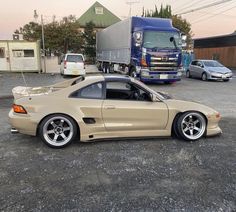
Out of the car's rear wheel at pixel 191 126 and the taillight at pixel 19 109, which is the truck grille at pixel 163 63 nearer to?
the car's rear wheel at pixel 191 126

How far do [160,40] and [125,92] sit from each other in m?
8.28

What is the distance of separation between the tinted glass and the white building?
18.5 metres

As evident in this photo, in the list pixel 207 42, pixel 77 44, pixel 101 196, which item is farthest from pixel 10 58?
pixel 207 42

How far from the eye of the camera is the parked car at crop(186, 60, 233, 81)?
50.8 feet

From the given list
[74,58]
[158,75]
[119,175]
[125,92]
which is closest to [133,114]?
[125,92]

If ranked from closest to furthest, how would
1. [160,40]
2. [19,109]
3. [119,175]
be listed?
[119,175] → [19,109] → [160,40]

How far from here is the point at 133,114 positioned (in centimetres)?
426

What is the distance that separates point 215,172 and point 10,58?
21151mm

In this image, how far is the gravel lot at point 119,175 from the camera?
8.59 ft

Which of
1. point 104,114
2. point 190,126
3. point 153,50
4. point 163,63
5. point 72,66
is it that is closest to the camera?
point 104,114

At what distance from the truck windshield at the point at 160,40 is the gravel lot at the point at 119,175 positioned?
27.1 ft

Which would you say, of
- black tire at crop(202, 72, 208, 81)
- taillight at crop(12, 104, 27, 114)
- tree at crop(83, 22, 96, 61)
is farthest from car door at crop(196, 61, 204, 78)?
tree at crop(83, 22, 96, 61)

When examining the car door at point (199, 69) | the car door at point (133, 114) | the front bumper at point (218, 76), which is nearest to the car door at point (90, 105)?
the car door at point (133, 114)

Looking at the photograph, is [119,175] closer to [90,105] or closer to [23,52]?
[90,105]
